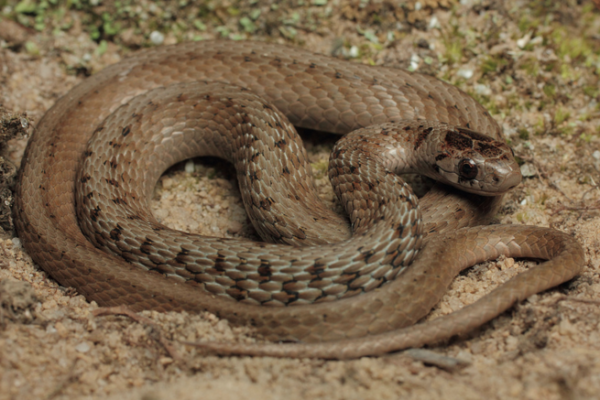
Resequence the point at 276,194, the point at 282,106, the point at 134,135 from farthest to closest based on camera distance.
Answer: the point at 282,106 → the point at 134,135 → the point at 276,194

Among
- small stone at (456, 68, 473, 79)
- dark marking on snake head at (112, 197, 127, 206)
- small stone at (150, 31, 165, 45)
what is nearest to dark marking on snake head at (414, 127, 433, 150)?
small stone at (456, 68, 473, 79)

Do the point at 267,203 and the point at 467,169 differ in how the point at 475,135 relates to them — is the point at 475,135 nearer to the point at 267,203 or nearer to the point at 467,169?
the point at 467,169

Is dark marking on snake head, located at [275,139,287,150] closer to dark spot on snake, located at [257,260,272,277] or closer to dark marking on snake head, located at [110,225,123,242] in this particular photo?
dark spot on snake, located at [257,260,272,277]

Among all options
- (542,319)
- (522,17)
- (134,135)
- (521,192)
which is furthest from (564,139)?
(134,135)

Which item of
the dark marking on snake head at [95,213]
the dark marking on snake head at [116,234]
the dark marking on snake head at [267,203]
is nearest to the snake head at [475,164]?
the dark marking on snake head at [267,203]

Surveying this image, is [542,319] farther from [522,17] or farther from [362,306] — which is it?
[522,17]

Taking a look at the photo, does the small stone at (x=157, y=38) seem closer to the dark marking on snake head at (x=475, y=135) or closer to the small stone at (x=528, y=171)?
the dark marking on snake head at (x=475, y=135)
